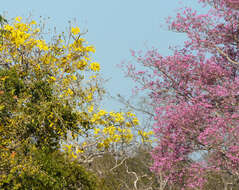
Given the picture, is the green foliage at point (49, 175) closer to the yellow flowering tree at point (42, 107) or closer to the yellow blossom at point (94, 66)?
the yellow flowering tree at point (42, 107)

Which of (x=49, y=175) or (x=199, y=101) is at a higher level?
(x=199, y=101)

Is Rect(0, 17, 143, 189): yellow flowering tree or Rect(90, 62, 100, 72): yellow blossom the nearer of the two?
Rect(0, 17, 143, 189): yellow flowering tree

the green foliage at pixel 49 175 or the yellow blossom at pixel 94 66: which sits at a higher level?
the yellow blossom at pixel 94 66

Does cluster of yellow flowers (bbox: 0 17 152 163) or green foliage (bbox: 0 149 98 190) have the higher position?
cluster of yellow flowers (bbox: 0 17 152 163)

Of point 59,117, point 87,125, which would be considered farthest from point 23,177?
point 87,125

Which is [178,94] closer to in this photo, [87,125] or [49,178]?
[87,125]

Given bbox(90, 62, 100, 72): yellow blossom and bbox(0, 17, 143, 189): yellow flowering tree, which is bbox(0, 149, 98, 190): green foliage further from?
bbox(90, 62, 100, 72): yellow blossom

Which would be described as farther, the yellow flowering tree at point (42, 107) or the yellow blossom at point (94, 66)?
the yellow blossom at point (94, 66)

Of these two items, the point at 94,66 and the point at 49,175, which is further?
the point at 94,66

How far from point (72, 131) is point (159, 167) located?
10.2 feet

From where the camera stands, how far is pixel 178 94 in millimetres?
11648

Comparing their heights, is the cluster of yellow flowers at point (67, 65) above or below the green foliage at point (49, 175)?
above

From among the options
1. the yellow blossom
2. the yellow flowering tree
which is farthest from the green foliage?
the yellow blossom

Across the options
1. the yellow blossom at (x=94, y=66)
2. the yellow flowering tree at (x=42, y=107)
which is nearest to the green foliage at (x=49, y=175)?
the yellow flowering tree at (x=42, y=107)
